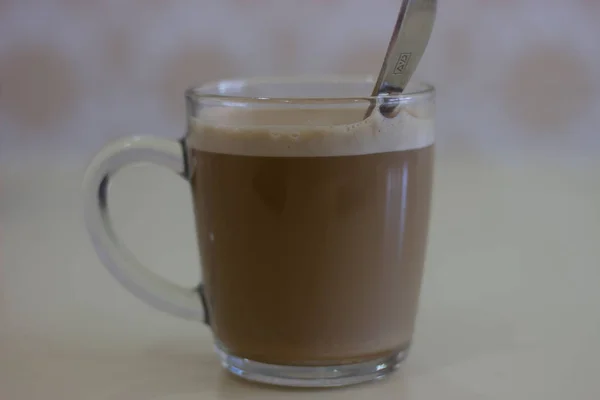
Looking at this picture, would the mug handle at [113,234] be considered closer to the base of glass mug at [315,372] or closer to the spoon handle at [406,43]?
the base of glass mug at [315,372]

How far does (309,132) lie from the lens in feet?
1.58

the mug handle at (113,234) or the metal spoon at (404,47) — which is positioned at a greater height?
the metal spoon at (404,47)

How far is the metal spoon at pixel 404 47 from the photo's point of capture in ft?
1.57

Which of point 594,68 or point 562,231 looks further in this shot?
point 594,68

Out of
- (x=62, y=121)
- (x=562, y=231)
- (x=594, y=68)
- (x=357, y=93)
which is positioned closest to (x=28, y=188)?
(x=62, y=121)

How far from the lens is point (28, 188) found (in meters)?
1.08

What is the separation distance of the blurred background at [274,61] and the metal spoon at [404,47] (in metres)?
0.59

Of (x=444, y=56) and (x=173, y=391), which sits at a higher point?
(x=444, y=56)

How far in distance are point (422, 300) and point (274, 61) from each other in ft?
1.76

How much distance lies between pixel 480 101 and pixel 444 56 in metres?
0.09

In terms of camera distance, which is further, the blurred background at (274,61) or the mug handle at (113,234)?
the blurred background at (274,61)

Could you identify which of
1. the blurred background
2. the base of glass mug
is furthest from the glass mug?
the blurred background

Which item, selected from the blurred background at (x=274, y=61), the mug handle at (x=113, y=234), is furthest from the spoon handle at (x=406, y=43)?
the blurred background at (x=274, y=61)

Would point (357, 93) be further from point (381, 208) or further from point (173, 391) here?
point (173, 391)
